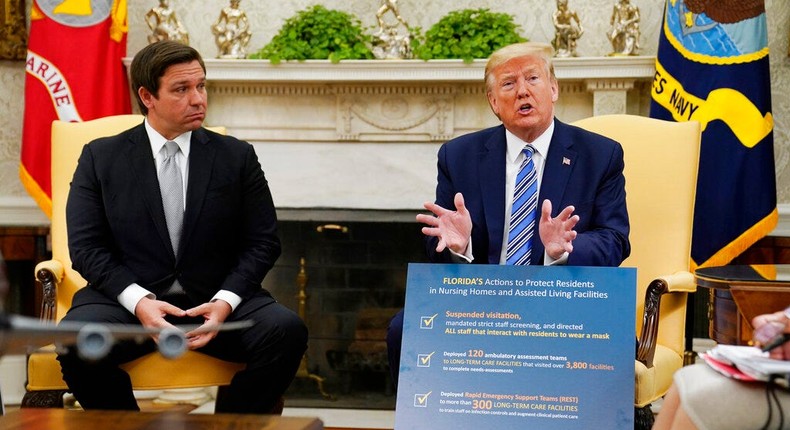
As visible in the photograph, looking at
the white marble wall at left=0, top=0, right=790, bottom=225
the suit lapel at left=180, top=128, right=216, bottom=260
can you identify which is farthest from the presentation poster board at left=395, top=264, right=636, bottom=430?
the white marble wall at left=0, top=0, right=790, bottom=225

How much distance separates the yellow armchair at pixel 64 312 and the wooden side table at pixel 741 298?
1446 mm

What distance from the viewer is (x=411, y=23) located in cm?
457

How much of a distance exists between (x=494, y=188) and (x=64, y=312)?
1.52 metres

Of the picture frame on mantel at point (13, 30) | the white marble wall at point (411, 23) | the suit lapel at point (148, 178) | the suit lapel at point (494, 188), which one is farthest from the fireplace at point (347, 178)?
the suit lapel at point (494, 188)

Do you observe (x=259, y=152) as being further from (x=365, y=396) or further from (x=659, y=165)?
(x=659, y=165)

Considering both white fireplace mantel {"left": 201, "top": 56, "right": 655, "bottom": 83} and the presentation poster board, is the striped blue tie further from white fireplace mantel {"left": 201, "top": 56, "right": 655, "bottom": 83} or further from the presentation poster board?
white fireplace mantel {"left": 201, "top": 56, "right": 655, "bottom": 83}

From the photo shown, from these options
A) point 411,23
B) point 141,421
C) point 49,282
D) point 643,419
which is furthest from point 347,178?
point 141,421

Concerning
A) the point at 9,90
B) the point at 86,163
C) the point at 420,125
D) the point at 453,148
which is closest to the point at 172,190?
the point at 86,163

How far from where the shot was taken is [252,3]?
4.62 metres

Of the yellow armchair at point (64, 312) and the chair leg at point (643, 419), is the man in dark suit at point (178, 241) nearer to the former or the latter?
the yellow armchair at point (64, 312)

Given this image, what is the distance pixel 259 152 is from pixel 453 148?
6.19 ft

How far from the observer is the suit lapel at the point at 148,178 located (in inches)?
113

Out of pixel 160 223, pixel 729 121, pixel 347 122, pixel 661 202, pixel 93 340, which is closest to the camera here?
pixel 93 340

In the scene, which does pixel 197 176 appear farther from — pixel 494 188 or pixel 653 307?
pixel 653 307
